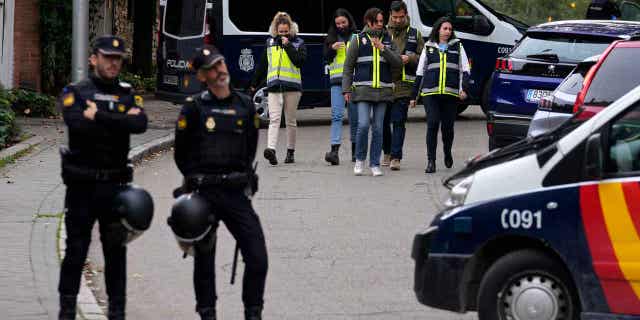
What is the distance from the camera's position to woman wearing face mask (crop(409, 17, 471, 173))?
1484 centimetres

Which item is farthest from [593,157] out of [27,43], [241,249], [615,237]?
[27,43]

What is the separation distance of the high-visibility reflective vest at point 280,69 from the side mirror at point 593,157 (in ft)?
29.8

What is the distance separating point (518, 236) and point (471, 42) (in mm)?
14758

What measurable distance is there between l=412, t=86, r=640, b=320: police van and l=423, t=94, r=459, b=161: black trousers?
7651 millimetres

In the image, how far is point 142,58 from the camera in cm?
2908

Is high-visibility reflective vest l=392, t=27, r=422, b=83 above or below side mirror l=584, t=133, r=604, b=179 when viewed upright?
below

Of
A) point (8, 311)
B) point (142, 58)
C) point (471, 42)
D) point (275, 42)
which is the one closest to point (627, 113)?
point (8, 311)

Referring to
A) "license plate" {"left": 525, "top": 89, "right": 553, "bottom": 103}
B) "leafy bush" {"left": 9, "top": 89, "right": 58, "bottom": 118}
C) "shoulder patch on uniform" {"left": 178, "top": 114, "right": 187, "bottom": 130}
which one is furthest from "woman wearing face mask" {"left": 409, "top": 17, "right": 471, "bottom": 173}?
"shoulder patch on uniform" {"left": 178, "top": 114, "right": 187, "bottom": 130}

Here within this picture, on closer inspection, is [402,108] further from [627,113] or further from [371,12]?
[627,113]

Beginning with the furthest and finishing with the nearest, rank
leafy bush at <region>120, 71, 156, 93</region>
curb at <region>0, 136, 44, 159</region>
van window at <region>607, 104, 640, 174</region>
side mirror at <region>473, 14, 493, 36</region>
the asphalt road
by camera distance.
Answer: leafy bush at <region>120, 71, 156, 93</region> < side mirror at <region>473, 14, 493, 36</region> < curb at <region>0, 136, 44, 159</region> < the asphalt road < van window at <region>607, 104, 640, 174</region>

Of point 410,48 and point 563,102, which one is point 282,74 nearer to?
point 410,48

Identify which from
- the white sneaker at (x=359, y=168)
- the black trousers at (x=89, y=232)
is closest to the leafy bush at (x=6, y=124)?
the white sneaker at (x=359, y=168)

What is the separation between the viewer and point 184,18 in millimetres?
20656

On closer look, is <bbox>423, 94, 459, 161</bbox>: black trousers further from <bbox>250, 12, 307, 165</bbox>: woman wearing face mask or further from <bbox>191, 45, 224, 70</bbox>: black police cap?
<bbox>191, 45, 224, 70</bbox>: black police cap
